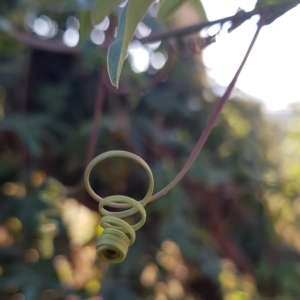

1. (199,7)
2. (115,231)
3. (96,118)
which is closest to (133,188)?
(96,118)

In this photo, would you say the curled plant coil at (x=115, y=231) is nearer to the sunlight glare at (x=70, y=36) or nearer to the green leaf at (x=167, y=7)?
the green leaf at (x=167, y=7)

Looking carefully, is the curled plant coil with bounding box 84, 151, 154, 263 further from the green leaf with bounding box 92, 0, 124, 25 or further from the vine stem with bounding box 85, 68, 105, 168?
the vine stem with bounding box 85, 68, 105, 168

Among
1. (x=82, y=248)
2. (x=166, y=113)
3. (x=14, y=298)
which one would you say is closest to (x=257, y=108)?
(x=166, y=113)

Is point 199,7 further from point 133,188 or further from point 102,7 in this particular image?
point 133,188

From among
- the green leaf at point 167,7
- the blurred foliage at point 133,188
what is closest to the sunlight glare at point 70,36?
the blurred foliage at point 133,188

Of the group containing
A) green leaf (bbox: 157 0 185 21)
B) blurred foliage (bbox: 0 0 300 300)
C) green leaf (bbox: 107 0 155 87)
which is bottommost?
blurred foliage (bbox: 0 0 300 300)

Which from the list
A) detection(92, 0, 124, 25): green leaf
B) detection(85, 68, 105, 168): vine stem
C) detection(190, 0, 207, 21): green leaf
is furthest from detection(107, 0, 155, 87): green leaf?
detection(85, 68, 105, 168): vine stem
